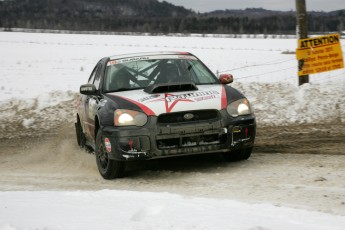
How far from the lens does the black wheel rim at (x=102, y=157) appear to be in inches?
249

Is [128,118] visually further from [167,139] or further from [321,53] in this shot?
[321,53]

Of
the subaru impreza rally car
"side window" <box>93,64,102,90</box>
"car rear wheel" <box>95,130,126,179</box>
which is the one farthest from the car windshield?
"car rear wheel" <box>95,130,126,179</box>

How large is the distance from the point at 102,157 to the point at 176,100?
1226mm

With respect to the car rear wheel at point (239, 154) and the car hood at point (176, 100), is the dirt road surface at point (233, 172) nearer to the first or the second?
the car rear wheel at point (239, 154)

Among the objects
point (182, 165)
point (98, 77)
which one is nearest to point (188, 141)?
point (182, 165)

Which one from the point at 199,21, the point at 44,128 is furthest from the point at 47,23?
the point at 44,128

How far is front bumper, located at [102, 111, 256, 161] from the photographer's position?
5.95 m

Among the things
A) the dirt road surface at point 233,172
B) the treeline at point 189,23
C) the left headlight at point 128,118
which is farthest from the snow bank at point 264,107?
the treeline at point 189,23

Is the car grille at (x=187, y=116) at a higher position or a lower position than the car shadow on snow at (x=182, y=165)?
higher

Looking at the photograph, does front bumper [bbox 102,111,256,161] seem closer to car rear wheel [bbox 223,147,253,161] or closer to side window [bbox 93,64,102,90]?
car rear wheel [bbox 223,147,253,161]

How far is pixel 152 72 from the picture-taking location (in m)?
7.18

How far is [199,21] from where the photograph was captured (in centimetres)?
16075

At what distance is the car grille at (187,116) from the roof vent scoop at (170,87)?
51cm

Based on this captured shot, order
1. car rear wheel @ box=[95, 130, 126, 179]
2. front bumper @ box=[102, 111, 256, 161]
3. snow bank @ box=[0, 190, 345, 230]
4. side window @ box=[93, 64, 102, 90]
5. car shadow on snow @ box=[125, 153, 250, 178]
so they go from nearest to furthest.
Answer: snow bank @ box=[0, 190, 345, 230]
front bumper @ box=[102, 111, 256, 161]
car rear wheel @ box=[95, 130, 126, 179]
car shadow on snow @ box=[125, 153, 250, 178]
side window @ box=[93, 64, 102, 90]
